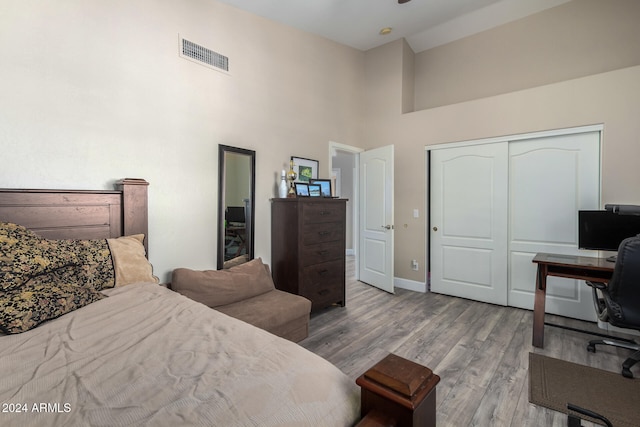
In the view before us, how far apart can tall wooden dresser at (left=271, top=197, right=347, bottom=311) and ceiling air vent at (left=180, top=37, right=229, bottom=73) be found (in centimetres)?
143

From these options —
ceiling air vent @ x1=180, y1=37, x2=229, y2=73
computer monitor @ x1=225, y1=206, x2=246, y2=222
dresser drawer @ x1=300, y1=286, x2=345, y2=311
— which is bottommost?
dresser drawer @ x1=300, y1=286, x2=345, y2=311

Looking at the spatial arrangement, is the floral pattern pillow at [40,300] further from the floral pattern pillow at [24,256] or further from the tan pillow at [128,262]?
the tan pillow at [128,262]

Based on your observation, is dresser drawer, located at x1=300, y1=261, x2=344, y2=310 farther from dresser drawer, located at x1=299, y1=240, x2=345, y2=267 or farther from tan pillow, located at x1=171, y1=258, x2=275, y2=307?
tan pillow, located at x1=171, y1=258, x2=275, y2=307

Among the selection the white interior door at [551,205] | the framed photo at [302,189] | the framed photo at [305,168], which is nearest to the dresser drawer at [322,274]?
the framed photo at [302,189]

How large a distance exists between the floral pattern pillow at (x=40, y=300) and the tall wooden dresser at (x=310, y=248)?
5.61 ft

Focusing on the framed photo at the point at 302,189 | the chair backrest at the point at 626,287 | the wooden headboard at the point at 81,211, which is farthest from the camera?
the framed photo at the point at 302,189

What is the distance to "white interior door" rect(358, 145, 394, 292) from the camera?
12.8 ft

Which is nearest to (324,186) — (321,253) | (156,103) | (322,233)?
(322,233)

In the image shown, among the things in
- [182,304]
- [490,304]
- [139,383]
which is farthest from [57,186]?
[490,304]

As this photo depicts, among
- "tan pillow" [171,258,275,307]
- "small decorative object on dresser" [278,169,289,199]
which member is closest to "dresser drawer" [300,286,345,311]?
"tan pillow" [171,258,275,307]

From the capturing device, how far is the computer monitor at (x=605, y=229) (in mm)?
2527

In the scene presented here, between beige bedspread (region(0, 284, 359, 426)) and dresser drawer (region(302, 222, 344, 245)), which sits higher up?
dresser drawer (region(302, 222, 344, 245))

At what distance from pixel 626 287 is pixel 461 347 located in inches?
47.9

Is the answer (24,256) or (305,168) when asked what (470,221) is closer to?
(305,168)
